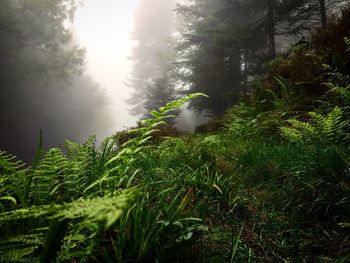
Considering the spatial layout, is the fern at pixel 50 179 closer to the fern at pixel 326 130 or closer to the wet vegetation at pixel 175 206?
the wet vegetation at pixel 175 206

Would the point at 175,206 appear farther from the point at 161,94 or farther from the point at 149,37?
the point at 149,37

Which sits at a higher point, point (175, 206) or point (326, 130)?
point (326, 130)

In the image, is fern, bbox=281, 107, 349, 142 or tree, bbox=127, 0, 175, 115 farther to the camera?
tree, bbox=127, 0, 175, 115

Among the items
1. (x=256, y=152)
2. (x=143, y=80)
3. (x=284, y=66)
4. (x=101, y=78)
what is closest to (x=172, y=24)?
(x=143, y=80)

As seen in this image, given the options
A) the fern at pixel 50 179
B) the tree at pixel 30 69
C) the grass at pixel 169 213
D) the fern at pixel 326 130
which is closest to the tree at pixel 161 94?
the tree at pixel 30 69

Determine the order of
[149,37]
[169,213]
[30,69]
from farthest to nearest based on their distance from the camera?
[149,37] → [30,69] → [169,213]

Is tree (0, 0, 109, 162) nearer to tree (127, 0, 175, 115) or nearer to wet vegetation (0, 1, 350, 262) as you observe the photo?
wet vegetation (0, 1, 350, 262)

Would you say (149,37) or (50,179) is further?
(149,37)

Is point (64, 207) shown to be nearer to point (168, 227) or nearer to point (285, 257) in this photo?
point (168, 227)

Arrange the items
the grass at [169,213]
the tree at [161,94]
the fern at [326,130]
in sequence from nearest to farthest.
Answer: the grass at [169,213] < the fern at [326,130] < the tree at [161,94]

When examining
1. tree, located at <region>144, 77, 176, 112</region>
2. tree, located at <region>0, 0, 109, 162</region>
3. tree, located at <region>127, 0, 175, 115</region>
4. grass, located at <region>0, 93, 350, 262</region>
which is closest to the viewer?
grass, located at <region>0, 93, 350, 262</region>

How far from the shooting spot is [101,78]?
60.8 m

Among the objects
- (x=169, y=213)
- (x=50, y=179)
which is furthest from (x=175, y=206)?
(x=50, y=179)

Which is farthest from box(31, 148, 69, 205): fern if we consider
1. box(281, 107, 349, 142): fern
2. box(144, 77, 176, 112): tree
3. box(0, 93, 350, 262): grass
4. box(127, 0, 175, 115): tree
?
box(127, 0, 175, 115): tree
